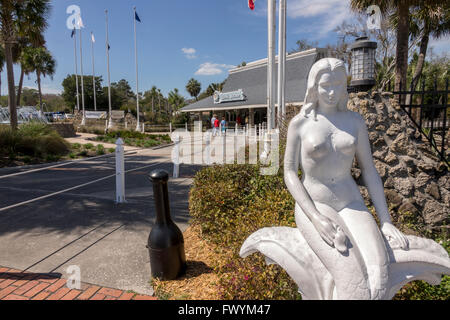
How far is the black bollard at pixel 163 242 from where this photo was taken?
121 inches

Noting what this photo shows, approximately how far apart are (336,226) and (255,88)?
2853 centimetres

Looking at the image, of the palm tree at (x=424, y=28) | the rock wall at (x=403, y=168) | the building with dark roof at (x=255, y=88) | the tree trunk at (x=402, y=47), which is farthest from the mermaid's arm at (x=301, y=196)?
the building with dark roof at (x=255, y=88)

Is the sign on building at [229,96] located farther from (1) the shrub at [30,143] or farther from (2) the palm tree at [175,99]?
(2) the palm tree at [175,99]

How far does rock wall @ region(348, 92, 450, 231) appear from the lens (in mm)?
4039

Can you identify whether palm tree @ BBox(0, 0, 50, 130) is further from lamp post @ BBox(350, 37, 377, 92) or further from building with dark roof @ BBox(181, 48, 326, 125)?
building with dark roof @ BBox(181, 48, 326, 125)

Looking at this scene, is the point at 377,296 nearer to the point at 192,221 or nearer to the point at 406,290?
the point at 406,290

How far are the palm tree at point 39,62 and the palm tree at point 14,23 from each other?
2533 cm

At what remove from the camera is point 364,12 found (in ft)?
36.6

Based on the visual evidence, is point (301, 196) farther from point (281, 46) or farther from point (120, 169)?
point (281, 46)

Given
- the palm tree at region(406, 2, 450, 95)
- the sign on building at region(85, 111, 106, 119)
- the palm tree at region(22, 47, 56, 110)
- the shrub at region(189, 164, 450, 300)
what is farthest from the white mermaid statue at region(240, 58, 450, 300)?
the palm tree at region(22, 47, 56, 110)

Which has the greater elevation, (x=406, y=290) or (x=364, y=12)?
(x=364, y=12)

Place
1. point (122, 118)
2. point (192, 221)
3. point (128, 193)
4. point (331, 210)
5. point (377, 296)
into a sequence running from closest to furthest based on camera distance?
point (377, 296) < point (331, 210) < point (192, 221) < point (128, 193) < point (122, 118)

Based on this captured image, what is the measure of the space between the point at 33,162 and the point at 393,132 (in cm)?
1237
